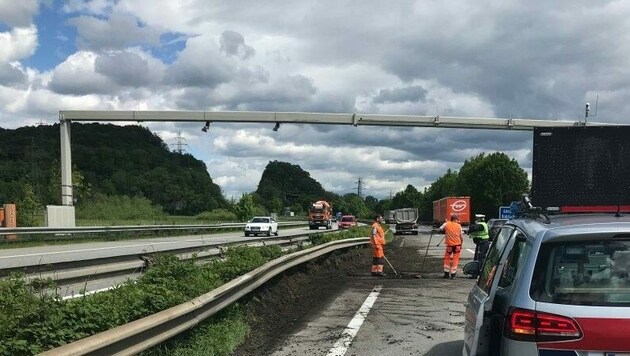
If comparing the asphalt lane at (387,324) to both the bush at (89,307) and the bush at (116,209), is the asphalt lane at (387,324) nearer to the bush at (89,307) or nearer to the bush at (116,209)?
the bush at (89,307)

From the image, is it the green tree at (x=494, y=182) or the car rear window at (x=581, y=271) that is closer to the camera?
the car rear window at (x=581, y=271)

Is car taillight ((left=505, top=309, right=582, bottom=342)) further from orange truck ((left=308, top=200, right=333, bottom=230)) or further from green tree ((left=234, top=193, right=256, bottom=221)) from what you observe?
green tree ((left=234, top=193, right=256, bottom=221))

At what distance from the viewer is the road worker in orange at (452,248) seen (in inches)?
657

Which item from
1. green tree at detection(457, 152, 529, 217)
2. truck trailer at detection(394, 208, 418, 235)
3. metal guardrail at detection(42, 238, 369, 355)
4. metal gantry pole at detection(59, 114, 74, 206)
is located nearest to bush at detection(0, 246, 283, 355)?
metal guardrail at detection(42, 238, 369, 355)

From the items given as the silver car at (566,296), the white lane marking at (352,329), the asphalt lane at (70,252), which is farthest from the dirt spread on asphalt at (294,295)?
the silver car at (566,296)

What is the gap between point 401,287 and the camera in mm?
14453

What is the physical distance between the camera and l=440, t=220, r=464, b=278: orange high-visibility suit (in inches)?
657

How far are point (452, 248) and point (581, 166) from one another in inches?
265

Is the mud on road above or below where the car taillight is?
below

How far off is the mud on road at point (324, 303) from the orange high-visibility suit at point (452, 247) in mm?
441

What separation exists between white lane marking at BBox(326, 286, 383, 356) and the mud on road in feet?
0.39

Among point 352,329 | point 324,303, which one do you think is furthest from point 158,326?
point 324,303

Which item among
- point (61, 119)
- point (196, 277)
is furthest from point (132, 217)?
point (196, 277)

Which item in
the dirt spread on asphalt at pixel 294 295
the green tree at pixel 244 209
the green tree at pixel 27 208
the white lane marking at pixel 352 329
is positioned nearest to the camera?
the white lane marking at pixel 352 329
